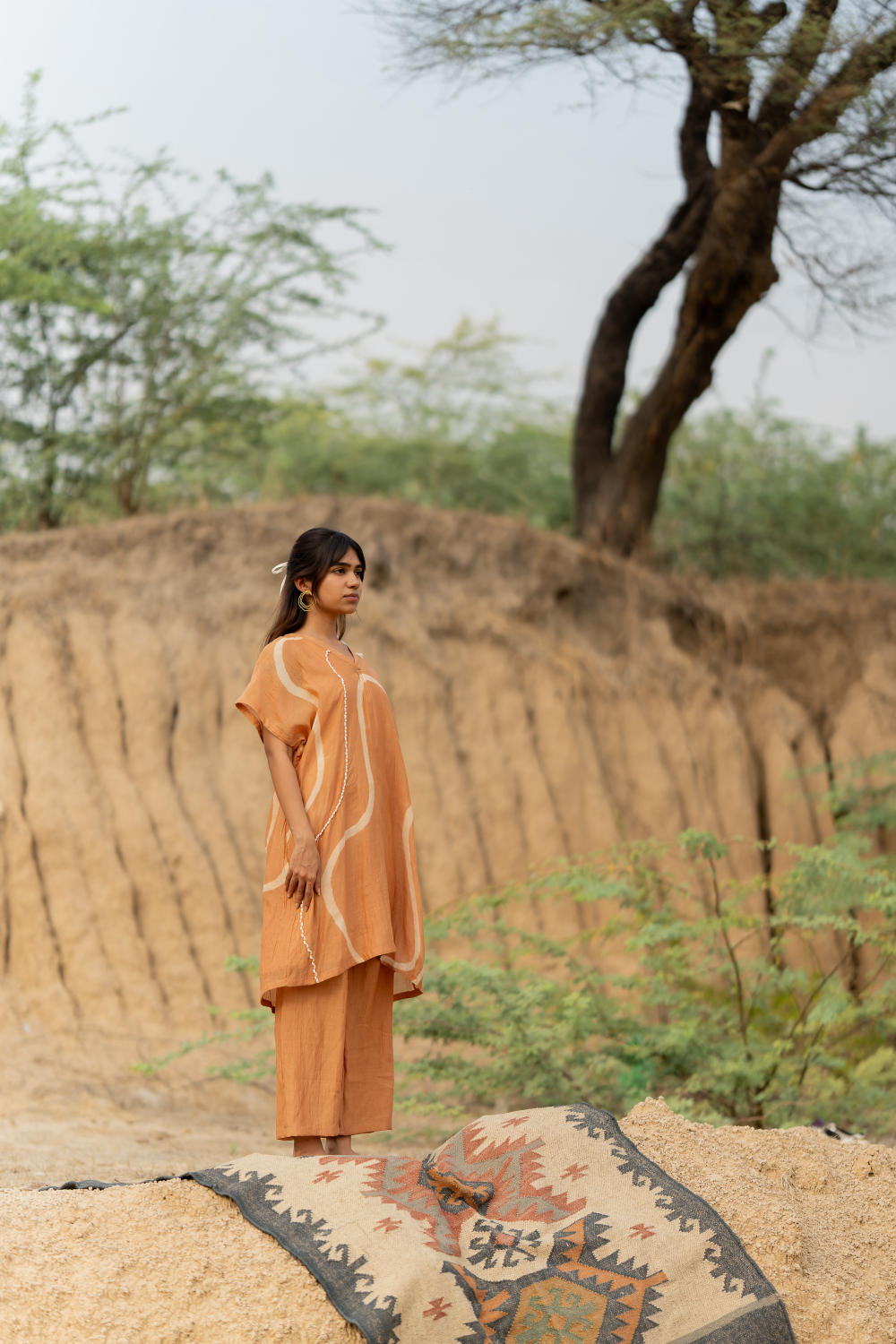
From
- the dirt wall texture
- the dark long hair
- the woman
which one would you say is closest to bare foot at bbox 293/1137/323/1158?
the woman

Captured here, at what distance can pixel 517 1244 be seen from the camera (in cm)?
271

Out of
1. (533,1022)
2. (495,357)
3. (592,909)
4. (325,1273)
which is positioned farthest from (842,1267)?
(495,357)

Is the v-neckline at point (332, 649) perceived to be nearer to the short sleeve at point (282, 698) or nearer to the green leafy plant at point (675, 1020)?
the short sleeve at point (282, 698)

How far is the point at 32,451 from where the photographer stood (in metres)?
9.39

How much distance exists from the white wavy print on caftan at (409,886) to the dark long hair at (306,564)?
70 cm

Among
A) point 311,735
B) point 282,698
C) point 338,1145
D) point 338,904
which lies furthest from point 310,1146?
point 282,698

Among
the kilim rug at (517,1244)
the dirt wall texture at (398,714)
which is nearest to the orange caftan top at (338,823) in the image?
the kilim rug at (517,1244)

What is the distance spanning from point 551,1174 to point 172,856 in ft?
15.6

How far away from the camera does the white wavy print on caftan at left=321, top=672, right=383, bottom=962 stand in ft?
11.8

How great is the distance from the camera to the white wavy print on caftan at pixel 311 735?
12.1 feet

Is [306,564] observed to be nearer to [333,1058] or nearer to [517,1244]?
[333,1058]

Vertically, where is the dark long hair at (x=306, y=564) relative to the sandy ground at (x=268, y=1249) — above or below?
above

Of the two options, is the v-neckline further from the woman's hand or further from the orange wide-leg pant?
the orange wide-leg pant

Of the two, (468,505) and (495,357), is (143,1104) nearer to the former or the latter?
(468,505)
